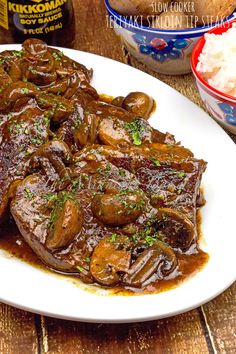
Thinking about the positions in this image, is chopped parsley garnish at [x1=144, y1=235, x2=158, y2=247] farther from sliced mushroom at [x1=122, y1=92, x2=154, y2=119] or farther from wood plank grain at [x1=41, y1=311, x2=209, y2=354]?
sliced mushroom at [x1=122, y1=92, x2=154, y2=119]

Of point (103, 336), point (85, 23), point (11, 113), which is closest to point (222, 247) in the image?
point (103, 336)

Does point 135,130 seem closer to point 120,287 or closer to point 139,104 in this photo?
point 139,104

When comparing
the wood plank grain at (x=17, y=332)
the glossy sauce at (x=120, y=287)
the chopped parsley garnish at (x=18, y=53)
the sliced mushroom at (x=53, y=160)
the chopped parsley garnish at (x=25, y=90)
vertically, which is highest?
the chopped parsley garnish at (x=25, y=90)

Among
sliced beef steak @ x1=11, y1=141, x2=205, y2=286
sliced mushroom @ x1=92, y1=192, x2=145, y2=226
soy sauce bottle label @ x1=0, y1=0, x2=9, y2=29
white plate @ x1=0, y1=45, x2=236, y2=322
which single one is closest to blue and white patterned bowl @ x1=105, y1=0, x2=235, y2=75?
white plate @ x1=0, y1=45, x2=236, y2=322

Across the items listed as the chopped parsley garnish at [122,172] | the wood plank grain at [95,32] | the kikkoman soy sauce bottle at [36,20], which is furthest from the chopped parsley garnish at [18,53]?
the chopped parsley garnish at [122,172]

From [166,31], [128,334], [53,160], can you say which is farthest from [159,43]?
[128,334]

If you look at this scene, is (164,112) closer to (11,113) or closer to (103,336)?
(11,113)

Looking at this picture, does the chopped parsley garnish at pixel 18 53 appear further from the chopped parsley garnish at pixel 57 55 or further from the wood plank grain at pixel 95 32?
the wood plank grain at pixel 95 32
